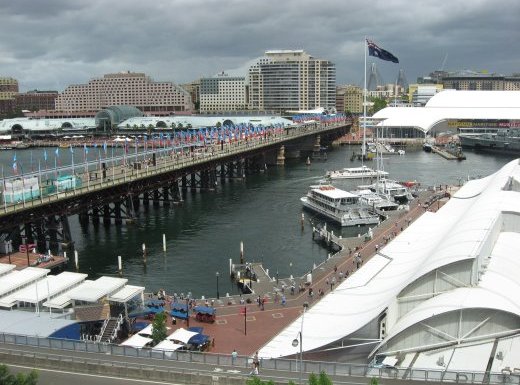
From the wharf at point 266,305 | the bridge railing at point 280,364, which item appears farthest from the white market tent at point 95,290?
the bridge railing at point 280,364

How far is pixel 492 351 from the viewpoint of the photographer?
73.4ft

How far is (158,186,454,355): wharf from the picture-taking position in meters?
30.9

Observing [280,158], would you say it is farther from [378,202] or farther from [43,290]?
[43,290]

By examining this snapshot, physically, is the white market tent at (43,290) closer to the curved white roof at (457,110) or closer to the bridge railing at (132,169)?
the bridge railing at (132,169)

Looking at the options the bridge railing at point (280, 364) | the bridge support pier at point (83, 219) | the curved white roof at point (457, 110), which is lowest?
the bridge support pier at point (83, 219)

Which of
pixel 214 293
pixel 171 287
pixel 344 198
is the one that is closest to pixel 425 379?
pixel 214 293

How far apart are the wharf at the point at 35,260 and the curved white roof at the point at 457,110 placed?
129596mm

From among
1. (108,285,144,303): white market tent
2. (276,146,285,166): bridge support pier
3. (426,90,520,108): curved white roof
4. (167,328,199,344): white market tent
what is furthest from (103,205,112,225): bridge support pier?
(426,90,520,108): curved white roof

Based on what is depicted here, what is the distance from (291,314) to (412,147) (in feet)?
446

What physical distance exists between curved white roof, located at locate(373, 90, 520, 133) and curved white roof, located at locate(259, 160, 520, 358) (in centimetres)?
12945

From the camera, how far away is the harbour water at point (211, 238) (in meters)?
49.1

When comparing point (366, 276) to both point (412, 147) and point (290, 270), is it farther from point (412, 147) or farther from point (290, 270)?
point (412, 147)

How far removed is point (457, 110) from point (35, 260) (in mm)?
158313

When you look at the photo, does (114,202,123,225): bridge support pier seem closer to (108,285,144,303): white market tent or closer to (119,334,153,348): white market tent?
(108,285,144,303): white market tent
